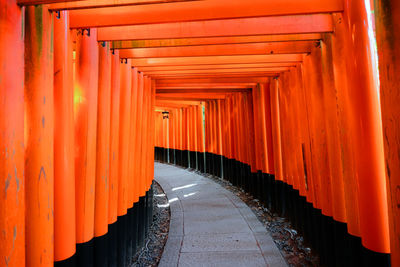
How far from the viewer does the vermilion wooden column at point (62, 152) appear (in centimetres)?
237

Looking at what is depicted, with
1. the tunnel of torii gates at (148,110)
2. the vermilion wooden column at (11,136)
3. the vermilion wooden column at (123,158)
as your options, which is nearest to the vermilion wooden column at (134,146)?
the tunnel of torii gates at (148,110)

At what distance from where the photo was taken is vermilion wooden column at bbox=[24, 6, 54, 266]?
6.61 feet

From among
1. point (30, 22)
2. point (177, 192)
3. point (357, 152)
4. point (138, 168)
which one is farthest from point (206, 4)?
point (177, 192)

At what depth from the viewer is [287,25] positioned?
3.29 meters

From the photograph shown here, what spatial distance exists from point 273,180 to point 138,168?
381 cm

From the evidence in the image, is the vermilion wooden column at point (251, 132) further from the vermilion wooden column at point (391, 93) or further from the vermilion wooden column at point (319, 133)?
the vermilion wooden column at point (391, 93)

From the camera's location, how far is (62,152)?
2.40m

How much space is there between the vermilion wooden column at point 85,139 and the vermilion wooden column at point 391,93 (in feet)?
9.86

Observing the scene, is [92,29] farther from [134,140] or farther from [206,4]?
[134,140]

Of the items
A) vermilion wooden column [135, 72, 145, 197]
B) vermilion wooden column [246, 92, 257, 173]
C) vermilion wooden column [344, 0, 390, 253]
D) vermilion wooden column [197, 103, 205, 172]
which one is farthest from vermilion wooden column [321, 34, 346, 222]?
vermilion wooden column [197, 103, 205, 172]

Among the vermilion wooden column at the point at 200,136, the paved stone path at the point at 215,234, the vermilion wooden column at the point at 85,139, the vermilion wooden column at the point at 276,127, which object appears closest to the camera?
the vermilion wooden column at the point at 85,139

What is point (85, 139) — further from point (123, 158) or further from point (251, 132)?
point (251, 132)

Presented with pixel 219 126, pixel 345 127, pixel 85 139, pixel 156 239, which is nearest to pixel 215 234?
pixel 156 239

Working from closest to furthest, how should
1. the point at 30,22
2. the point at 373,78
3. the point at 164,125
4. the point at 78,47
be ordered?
the point at 30,22, the point at 373,78, the point at 78,47, the point at 164,125
